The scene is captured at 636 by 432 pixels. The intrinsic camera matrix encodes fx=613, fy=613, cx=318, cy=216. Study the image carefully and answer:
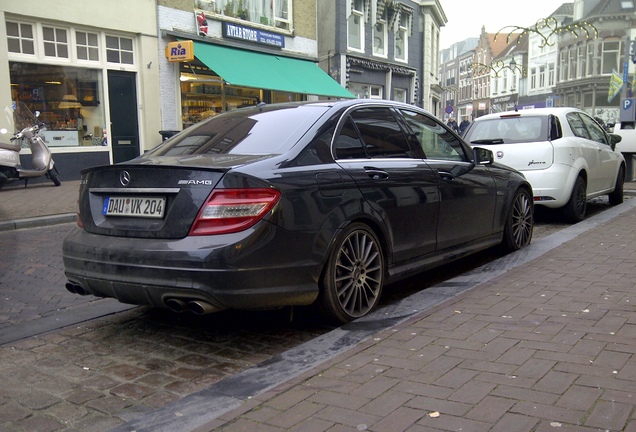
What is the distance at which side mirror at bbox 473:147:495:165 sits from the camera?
573 cm

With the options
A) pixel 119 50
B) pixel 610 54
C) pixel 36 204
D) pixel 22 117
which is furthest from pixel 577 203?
pixel 610 54

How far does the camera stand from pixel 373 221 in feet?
14.2

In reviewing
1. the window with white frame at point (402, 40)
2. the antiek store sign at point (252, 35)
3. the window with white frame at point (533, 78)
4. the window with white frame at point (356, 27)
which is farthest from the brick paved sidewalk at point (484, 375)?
the window with white frame at point (533, 78)

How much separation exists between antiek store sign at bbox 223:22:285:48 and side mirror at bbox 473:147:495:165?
13.4m

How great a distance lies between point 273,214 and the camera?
3584mm

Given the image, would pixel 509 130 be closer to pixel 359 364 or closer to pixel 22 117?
pixel 359 364

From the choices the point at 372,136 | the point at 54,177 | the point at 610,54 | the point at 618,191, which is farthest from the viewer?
the point at 610,54

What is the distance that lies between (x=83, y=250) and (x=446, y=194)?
288 centimetres

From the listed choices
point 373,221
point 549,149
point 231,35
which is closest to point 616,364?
point 373,221

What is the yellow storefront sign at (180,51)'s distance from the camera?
15906 mm

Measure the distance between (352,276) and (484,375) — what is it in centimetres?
133

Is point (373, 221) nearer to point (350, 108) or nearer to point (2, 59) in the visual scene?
point (350, 108)

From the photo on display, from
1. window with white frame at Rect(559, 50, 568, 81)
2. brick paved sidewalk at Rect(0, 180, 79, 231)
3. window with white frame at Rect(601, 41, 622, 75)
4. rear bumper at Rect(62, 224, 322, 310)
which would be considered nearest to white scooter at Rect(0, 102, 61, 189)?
brick paved sidewalk at Rect(0, 180, 79, 231)

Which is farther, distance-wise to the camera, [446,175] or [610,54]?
[610,54]
